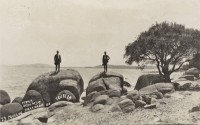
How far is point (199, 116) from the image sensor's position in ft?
55.6

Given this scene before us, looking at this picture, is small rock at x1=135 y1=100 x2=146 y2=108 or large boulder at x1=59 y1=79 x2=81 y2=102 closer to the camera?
small rock at x1=135 y1=100 x2=146 y2=108

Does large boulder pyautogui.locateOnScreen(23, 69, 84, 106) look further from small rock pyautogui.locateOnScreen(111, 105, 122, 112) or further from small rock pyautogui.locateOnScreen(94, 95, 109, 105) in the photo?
small rock pyautogui.locateOnScreen(111, 105, 122, 112)

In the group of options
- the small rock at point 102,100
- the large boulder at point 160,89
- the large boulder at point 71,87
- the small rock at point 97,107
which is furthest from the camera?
the large boulder at point 71,87

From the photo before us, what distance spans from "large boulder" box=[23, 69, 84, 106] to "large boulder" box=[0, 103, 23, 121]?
9.36ft

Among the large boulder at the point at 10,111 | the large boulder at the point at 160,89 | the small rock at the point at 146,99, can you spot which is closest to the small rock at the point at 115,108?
the small rock at the point at 146,99

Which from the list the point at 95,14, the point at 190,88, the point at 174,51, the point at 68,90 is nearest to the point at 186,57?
the point at 174,51

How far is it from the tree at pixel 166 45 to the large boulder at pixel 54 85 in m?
8.19

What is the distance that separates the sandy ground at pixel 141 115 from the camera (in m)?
16.9

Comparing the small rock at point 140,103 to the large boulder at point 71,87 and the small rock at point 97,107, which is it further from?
the large boulder at point 71,87

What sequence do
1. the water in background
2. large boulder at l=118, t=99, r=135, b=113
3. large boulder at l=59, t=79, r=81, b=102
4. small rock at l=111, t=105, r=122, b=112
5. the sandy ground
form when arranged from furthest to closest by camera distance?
the water in background, large boulder at l=59, t=79, r=81, b=102, small rock at l=111, t=105, r=122, b=112, large boulder at l=118, t=99, r=135, b=113, the sandy ground

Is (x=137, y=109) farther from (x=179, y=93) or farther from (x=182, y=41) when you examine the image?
(x=182, y=41)

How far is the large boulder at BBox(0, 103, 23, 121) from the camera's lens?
2122cm

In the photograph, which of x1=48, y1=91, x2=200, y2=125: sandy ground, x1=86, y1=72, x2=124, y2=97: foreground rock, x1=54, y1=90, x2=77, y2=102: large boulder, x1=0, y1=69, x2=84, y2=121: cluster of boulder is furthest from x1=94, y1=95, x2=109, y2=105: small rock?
x1=0, y1=69, x2=84, y2=121: cluster of boulder

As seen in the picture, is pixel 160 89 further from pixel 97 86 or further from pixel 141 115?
pixel 141 115
